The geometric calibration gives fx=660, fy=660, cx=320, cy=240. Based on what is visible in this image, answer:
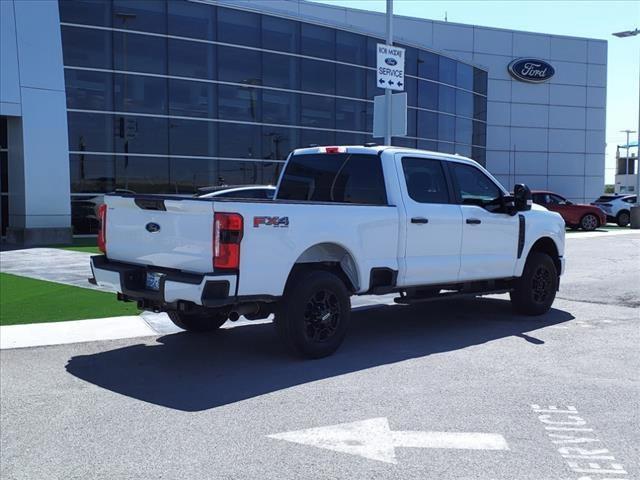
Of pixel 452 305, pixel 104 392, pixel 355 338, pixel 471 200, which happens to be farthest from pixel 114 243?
pixel 452 305

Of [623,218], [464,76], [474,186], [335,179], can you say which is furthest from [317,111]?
[335,179]

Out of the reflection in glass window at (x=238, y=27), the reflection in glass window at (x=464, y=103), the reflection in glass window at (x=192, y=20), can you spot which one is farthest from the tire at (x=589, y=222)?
the reflection in glass window at (x=192, y=20)

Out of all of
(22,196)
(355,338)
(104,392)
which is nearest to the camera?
(104,392)

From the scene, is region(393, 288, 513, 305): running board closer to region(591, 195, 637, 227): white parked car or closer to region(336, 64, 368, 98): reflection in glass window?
region(336, 64, 368, 98): reflection in glass window

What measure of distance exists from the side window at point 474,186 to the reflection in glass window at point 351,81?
18.1 m

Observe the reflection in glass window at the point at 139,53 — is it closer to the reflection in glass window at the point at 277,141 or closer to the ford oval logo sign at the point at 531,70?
the reflection in glass window at the point at 277,141

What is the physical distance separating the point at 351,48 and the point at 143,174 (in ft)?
33.1

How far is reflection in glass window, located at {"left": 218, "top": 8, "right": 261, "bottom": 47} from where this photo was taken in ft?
74.9

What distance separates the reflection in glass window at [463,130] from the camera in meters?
33.0

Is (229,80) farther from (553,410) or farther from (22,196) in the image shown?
(553,410)

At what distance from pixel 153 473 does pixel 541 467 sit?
7.92 ft

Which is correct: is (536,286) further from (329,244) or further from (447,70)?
(447,70)

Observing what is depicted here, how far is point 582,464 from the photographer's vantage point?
13.6ft

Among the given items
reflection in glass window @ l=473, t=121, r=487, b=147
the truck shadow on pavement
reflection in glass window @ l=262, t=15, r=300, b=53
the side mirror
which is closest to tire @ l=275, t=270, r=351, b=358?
the truck shadow on pavement
